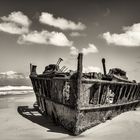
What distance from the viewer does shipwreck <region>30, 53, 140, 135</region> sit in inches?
346

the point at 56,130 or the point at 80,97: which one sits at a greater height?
the point at 80,97

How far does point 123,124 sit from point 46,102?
406 centimetres

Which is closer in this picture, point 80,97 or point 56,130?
point 80,97

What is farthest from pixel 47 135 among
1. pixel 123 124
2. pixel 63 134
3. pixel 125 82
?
pixel 125 82

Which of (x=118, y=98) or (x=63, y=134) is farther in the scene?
(x=118, y=98)

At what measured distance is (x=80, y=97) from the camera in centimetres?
877

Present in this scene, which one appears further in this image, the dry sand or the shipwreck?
the shipwreck

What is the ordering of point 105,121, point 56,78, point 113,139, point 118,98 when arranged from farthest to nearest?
1. point 118,98
2. point 105,121
3. point 56,78
4. point 113,139

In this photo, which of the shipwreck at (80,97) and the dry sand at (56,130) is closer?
the dry sand at (56,130)

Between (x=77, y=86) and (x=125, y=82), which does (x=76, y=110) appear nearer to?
(x=77, y=86)

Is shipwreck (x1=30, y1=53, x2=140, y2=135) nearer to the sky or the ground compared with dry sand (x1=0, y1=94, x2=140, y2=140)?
nearer to the sky

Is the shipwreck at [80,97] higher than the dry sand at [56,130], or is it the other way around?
the shipwreck at [80,97]

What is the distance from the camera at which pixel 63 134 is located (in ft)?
29.4

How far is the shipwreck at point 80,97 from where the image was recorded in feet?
28.9
